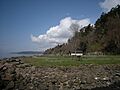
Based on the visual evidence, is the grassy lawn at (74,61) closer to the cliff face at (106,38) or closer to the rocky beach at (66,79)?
the rocky beach at (66,79)

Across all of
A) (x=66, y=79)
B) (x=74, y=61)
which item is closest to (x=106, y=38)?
(x=74, y=61)

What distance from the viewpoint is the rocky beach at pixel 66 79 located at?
90.2 ft

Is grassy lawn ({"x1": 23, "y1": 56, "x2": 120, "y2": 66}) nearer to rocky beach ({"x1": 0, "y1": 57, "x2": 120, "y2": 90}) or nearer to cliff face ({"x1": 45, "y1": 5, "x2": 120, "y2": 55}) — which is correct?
rocky beach ({"x1": 0, "y1": 57, "x2": 120, "y2": 90})

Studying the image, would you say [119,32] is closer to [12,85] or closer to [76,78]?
[76,78]

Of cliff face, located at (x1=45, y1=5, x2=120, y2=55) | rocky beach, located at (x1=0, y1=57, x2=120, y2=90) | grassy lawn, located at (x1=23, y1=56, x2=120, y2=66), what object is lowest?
rocky beach, located at (x1=0, y1=57, x2=120, y2=90)

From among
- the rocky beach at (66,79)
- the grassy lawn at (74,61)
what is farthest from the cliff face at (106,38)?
the rocky beach at (66,79)

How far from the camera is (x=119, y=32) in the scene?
77062 mm

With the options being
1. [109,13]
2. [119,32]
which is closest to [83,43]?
[109,13]

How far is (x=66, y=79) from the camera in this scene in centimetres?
3166

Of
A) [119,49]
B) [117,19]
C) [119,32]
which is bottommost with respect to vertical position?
[119,49]

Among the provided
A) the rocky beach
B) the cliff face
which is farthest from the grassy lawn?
the cliff face

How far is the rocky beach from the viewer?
27505 millimetres

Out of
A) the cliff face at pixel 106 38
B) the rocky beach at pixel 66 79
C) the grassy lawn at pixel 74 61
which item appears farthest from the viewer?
the cliff face at pixel 106 38

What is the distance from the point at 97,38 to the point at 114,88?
75006 millimetres
